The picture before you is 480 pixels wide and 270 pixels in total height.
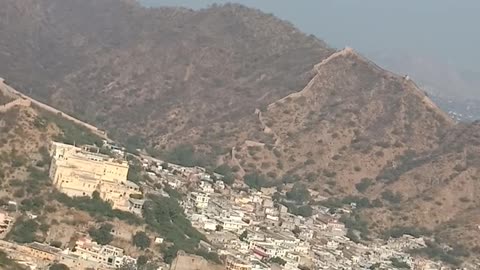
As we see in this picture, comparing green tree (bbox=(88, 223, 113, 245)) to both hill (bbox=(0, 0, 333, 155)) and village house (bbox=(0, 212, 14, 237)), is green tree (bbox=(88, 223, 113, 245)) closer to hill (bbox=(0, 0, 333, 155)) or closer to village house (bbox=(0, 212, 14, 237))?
village house (bbox=(0, 212, 14, 237))

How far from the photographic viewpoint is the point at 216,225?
54.4 m

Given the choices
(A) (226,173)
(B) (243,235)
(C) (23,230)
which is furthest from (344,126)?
(C) (23,230)

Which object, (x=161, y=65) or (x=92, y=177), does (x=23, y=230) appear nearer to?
(x=92, y=177)

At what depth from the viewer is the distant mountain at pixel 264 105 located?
77438mm

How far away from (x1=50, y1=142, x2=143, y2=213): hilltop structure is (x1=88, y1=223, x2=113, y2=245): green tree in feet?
8.81

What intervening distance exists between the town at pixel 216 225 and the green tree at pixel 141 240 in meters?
0.69

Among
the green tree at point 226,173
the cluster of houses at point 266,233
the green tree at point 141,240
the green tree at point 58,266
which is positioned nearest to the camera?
the green tree at point 58,266

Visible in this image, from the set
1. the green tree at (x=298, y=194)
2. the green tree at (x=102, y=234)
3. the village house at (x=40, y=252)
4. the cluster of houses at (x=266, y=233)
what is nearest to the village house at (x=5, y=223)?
the village house at (x=40, y=252)

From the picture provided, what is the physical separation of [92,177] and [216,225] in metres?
8.34

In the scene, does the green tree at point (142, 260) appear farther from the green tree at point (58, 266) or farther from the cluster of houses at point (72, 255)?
the green tree at point (58, 266)

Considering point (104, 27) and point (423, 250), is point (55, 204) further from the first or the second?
point (104, 27)

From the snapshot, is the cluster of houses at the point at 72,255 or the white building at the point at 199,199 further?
the white building at the point at 199,199

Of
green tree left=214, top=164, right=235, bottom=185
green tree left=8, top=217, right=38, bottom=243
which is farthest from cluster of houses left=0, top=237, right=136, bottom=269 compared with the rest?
→ green tree left=214, top=164, right=235, bottom=185

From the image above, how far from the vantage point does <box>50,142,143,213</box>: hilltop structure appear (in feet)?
161
